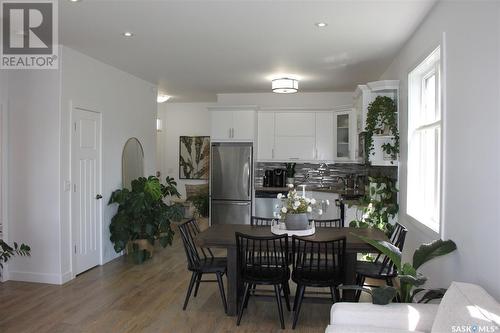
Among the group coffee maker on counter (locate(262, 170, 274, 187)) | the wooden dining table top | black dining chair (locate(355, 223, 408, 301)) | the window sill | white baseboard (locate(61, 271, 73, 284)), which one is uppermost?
coffee maker on counter (locate(262, 170, 274, 187))

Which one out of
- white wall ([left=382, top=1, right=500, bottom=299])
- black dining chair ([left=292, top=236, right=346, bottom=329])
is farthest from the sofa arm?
black dining chair ([left=292, top=236, right=346, bottom=329])

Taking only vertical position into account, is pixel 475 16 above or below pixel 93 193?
above

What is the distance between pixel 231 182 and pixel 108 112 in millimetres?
2663

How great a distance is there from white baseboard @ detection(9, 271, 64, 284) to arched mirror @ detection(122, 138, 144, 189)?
1806 millimetres

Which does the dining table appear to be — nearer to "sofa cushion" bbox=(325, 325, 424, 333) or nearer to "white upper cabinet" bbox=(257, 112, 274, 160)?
"sofa cushion" bbox=(325, 325, 424, 333)

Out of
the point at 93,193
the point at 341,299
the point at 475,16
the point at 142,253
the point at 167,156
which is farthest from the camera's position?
the point at 167,156

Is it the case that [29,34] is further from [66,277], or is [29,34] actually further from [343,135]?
[343,135]

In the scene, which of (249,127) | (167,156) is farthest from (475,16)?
(167,156)

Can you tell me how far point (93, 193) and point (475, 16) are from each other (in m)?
4.65

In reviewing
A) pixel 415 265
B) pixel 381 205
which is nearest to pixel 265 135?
pixel 381 205

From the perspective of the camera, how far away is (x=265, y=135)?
7.94m

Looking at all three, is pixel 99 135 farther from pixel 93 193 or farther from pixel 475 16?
pixel 475 16

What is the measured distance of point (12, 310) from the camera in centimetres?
402

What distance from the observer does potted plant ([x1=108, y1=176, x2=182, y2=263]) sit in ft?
18.8
